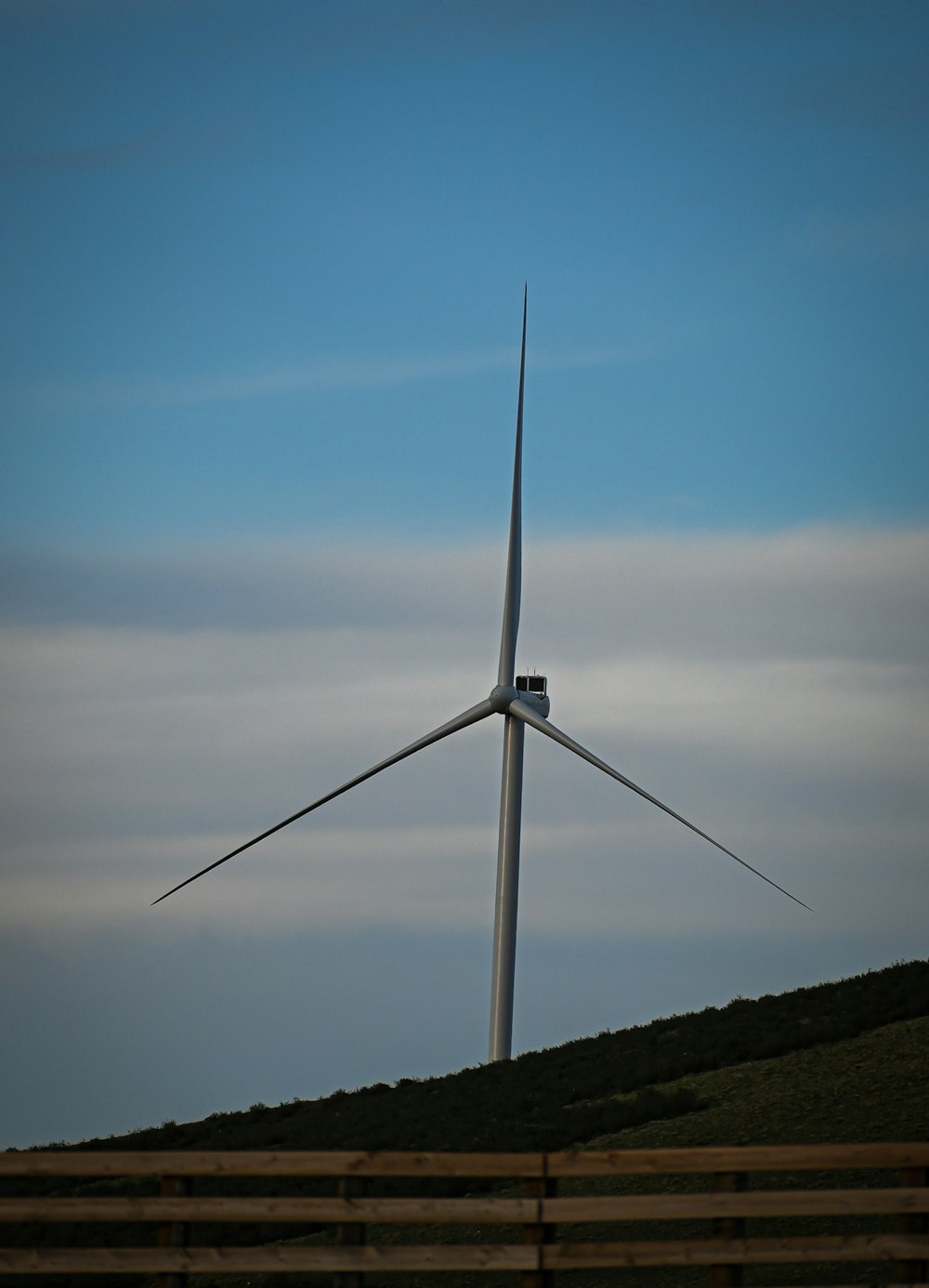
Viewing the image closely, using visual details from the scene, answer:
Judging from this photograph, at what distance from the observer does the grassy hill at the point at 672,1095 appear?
21.8 metres

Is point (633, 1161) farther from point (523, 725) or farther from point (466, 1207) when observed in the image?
point (523, 725)

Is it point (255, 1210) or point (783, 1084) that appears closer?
point (255, 1210)

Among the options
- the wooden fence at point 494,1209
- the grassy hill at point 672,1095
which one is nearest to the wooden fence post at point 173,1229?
the wooden fence at point 494,1209

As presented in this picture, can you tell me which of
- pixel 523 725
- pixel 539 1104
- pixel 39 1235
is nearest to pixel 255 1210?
pixel 39 1235

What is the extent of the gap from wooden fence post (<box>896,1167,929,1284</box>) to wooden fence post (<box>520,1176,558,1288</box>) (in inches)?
104

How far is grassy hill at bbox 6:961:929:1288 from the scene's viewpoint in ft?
71.4

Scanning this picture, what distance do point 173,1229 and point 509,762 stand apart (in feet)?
95.1

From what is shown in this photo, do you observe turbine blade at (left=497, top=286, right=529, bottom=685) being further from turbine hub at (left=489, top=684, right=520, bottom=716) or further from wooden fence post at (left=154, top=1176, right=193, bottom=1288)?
wooden fence post at (left=154, top=1176, right=193, bottom=1288)

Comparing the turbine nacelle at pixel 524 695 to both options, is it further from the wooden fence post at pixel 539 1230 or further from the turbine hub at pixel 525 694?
the wooden fence post at pixel 539 1230

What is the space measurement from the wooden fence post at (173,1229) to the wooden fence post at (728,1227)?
400cm

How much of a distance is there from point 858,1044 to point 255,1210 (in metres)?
16.9

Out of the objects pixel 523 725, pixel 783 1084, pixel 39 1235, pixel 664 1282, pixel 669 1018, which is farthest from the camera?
pixel 523 725

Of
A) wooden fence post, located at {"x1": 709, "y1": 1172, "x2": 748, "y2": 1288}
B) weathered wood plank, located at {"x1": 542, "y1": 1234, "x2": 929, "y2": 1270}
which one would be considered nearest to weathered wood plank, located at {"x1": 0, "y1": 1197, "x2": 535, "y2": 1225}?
weathered wood plank, located at {"x1": 542, "y1": 1234, "x2": 929, "y2": 1270}

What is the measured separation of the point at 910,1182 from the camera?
11.6m
